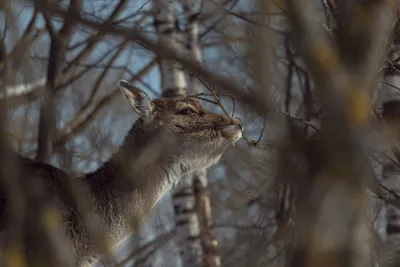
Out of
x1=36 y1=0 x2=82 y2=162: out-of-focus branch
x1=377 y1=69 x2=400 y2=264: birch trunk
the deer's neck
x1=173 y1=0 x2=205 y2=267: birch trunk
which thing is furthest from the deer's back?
x1=377 y1=69 x2=400 y2=264: birch trunk

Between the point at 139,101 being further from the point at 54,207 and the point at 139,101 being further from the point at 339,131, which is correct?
the point at 339,131

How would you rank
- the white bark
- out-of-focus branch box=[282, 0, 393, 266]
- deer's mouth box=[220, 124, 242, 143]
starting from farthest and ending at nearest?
the white bark, deer's mouth box=[220, 124, 242, 143], out-of-focus branch box=[282, 0, 393, 266]

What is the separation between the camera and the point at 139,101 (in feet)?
21.4

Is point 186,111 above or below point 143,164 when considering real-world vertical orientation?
above

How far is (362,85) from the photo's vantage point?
1.86 m

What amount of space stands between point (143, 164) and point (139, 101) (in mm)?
580

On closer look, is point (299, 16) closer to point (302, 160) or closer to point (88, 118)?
point (302, 160)

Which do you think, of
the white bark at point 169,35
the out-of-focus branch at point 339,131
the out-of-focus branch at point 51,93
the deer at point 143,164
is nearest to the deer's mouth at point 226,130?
the deer at point 143,164

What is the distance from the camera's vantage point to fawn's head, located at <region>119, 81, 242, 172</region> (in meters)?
6.58

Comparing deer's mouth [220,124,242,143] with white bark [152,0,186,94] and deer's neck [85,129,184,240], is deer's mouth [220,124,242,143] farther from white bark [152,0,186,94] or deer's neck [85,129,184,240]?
white bark [152,0,186,94]

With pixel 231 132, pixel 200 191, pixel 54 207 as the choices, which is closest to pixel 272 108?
pixel 54 207

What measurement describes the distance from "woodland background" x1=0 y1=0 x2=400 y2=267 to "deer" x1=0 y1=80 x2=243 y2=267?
34cm

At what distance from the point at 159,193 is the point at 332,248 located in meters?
4.80

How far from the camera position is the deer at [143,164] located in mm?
5941
